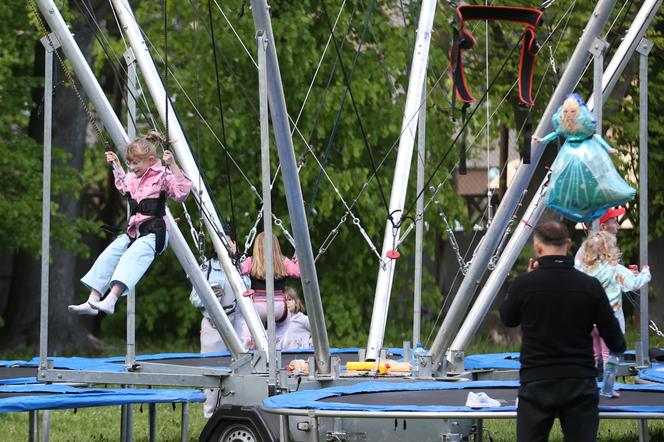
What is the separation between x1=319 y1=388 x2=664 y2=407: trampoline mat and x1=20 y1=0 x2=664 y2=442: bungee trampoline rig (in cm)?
1

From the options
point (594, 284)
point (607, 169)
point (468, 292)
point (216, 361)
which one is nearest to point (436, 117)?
point (216, 361)

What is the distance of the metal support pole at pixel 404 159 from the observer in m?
8.32

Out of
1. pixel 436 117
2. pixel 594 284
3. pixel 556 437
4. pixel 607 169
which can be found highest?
pixel 436 117

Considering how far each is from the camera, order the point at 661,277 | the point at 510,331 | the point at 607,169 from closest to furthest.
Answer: the point at 607,169, the point at 510,331, the point at 661,277

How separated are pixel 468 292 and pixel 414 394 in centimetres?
64

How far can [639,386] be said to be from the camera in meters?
6.61

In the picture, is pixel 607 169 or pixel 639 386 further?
pixel 639 386

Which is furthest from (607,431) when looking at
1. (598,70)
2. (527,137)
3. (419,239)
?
(527,137)

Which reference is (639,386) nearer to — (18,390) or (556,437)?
(556,437)

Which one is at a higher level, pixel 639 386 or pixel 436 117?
pixel 436 117

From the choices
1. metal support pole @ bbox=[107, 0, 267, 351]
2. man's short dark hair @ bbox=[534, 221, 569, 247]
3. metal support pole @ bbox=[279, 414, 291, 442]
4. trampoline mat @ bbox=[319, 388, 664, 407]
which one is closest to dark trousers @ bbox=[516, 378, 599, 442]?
man's short dark hair @ bbox=[534, 221, 569, 247]

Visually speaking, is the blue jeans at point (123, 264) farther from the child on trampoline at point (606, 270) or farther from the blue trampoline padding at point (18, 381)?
the child on trampoline at point (606, 270)

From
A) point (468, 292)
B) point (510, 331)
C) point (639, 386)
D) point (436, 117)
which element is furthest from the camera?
point (510, 331)

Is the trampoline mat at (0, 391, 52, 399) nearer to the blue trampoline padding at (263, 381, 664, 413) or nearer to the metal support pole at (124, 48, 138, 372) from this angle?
the metal support pole at (124, 48, 138, 372)
